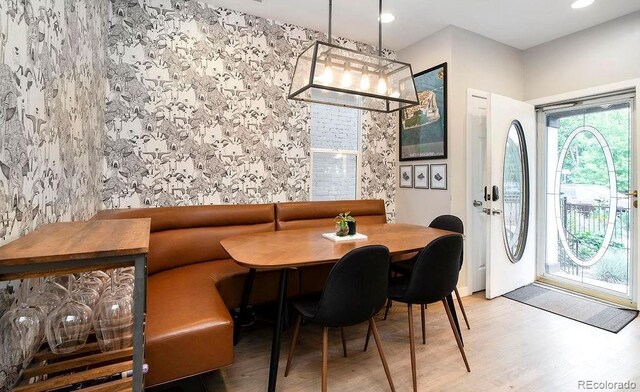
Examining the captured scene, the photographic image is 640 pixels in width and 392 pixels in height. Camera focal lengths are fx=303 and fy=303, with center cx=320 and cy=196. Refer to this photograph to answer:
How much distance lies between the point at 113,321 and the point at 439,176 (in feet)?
10.7

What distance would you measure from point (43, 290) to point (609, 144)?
15.6 ft

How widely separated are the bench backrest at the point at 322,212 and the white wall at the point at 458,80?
0.60 metres

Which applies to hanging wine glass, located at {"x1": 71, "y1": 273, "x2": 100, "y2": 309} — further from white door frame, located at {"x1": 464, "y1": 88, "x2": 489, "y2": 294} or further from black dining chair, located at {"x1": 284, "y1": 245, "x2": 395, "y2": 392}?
white door frame, located at {"x1": 464, "y1": 88, "x2": 489, "y2": 294}

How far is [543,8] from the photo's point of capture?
2934 millimetres

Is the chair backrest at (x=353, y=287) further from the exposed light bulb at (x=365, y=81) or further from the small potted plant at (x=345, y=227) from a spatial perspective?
the exposed light bulb at (x=365, y=81)

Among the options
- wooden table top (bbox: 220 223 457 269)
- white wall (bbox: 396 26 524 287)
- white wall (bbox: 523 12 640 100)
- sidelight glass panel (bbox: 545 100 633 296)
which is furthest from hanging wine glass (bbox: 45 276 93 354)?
white wall (bbox: 523 12 640 100)

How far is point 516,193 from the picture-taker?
3.63 meters

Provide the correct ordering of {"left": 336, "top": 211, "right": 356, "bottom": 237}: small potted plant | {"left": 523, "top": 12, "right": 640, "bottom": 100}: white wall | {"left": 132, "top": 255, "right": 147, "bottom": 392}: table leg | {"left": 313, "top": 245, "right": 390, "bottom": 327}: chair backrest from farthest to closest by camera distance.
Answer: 1. {"left": 523, "top": 12, "right": 640, "bottom": 100}: white wall
2. {"left": 336, "top": 211, "right": 356, "bottom": 237}: small potted plant
3. {"left": 313, "top": 245, "right": 390, "bottom": 327}: chair backrest
4. {"left": 132, "top": 255, "right": 147, "bottom": 392}: table leg

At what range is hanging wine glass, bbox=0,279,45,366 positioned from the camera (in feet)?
2.76

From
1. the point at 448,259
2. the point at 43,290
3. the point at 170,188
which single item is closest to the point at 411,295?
the point at 448,259

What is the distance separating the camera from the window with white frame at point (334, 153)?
11.8 feet

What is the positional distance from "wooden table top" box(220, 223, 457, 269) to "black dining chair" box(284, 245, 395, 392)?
164mm

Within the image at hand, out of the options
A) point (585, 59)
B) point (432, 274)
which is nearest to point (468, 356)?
point (432, 274)

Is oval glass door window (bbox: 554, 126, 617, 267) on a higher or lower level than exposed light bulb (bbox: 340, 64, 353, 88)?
lower
